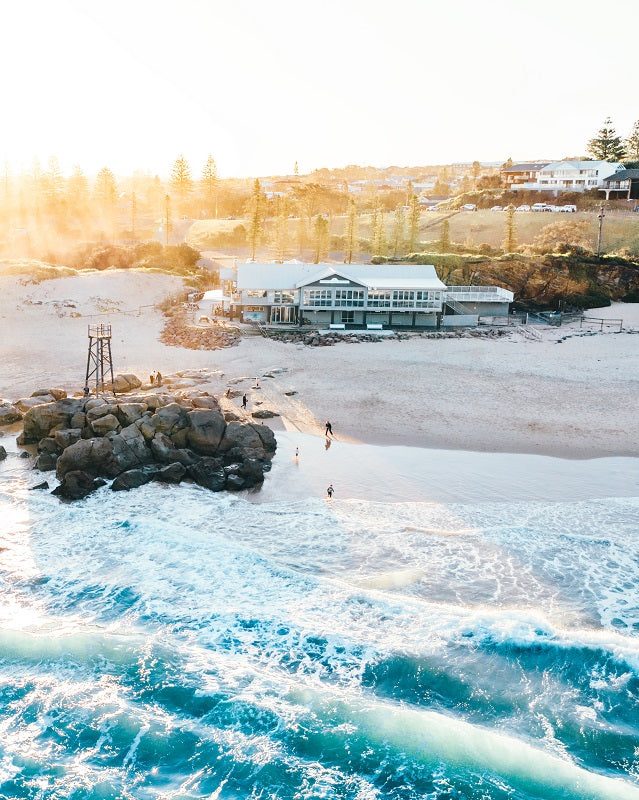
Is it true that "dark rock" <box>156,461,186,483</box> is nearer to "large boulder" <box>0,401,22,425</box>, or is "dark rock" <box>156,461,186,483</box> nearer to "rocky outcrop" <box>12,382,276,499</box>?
"rocky outcrop" <box>12,382,276,499</box>

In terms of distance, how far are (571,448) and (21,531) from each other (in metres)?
19.5

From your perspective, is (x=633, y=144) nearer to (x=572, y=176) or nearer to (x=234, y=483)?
(x=572, y=176)

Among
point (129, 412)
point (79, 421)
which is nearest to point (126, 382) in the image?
point (79, 421)

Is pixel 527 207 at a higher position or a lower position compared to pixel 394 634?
higher

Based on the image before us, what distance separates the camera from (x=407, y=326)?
48.9 metres

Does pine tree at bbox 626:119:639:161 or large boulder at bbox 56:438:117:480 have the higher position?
pine tree at bbox 626:119:639:161

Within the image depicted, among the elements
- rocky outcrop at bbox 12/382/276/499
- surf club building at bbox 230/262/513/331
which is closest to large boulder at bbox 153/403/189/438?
rocky outcrop at bbox 12/382/276/499

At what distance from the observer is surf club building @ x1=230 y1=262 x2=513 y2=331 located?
156 feet

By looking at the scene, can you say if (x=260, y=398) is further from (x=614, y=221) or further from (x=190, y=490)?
(x=614, y=221)

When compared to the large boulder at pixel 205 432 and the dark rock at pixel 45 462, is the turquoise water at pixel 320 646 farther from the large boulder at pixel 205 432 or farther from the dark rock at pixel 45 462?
the large boulder at pixel 205 432

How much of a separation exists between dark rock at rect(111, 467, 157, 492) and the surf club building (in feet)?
85.5

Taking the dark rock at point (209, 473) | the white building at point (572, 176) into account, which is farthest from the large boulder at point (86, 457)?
the white building at point (572, 176)

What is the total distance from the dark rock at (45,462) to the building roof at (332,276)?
2682cm

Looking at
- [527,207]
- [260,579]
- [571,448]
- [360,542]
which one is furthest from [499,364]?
[527,207]
